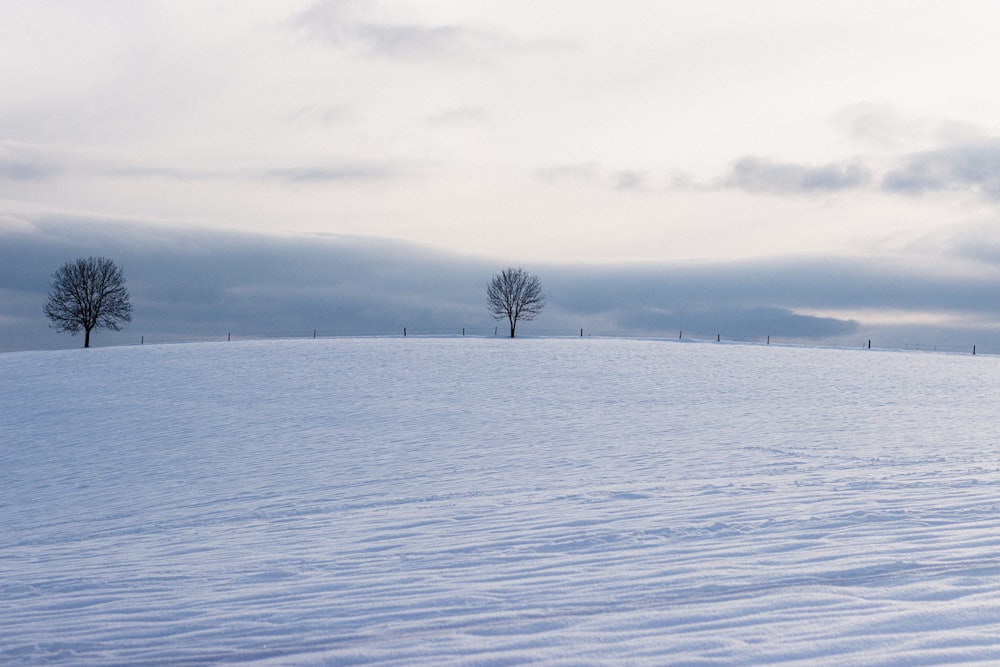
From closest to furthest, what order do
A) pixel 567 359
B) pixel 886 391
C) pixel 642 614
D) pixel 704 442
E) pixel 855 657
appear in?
pixel 855 657
pixel 642 614
pixel 704 442
pixel 886 391
pixel 567 359

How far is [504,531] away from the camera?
856 cm

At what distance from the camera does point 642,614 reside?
5.62 m

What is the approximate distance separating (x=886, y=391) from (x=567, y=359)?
1367 centimetres

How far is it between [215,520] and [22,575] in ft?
9.28

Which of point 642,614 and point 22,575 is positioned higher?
point 642,614

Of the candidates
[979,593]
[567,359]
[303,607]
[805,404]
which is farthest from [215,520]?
[567,359]

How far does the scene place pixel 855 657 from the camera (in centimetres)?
475

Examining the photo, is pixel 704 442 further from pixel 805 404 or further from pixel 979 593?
pixel 979 593

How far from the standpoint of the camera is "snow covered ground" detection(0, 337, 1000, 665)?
5.38m

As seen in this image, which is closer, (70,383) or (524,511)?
(524,511)

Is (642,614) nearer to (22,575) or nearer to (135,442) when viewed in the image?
(22,575)

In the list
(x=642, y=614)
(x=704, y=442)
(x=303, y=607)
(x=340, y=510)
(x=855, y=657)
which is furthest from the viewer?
(x=704, y=442)

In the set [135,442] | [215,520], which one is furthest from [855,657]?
[135,442]

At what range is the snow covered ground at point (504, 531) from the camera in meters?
5.38
